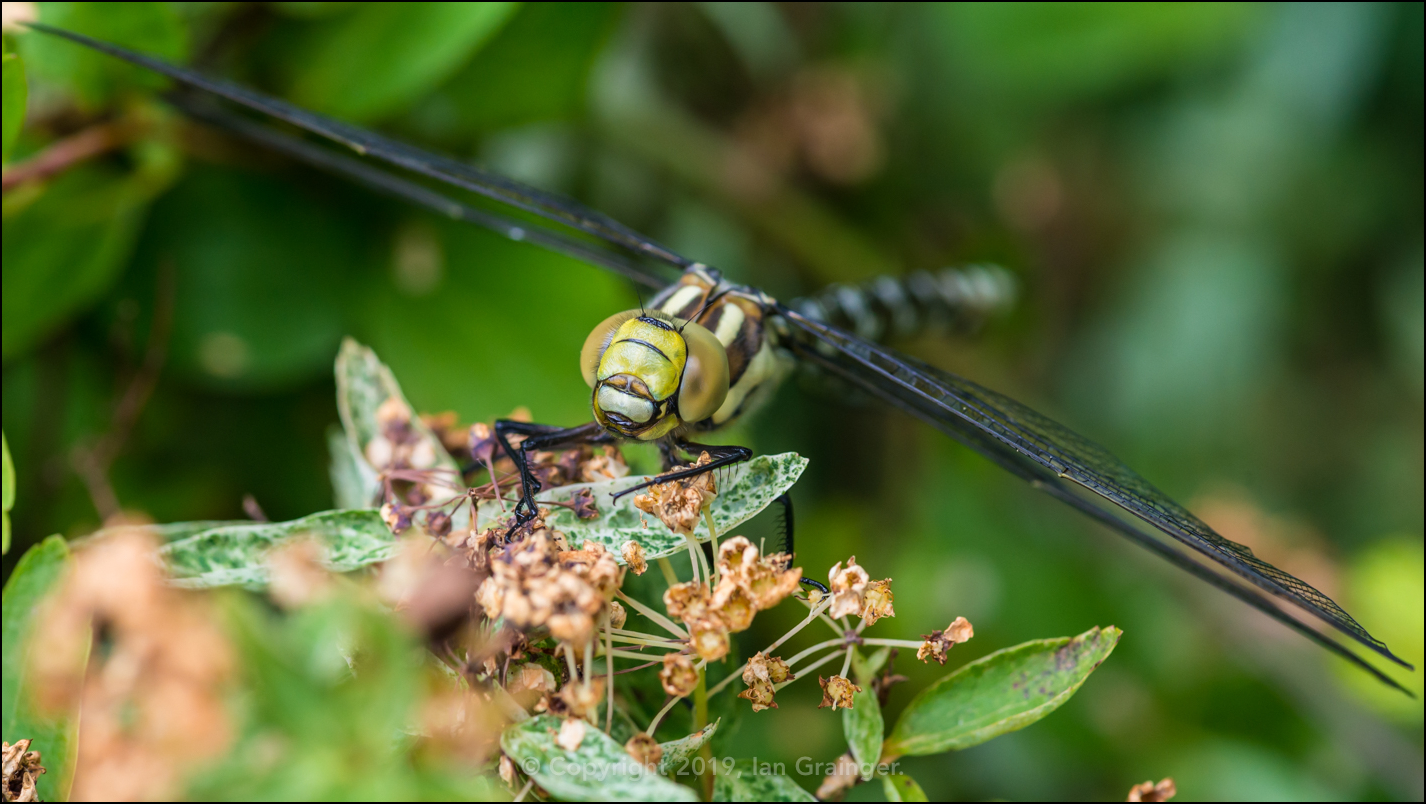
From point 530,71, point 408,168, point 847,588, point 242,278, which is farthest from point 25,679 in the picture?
point 530,71

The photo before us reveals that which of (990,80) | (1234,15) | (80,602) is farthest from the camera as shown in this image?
(990,80)

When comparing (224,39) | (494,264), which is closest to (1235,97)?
(494,264)

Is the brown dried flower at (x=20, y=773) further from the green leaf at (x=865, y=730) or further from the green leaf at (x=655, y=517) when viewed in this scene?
the green leaf at (x=865, y=730)

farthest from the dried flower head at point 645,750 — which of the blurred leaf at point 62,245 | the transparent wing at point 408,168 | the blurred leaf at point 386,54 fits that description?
the blurred leaf at point 62,245

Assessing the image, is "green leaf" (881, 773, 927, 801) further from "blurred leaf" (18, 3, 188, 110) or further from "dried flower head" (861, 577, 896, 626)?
"blurred leaf" (18, 3, 188, 110)

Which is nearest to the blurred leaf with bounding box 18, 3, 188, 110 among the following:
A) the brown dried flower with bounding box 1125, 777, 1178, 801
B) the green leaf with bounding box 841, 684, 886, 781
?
the green leaf with bounding box 841, 684, 886, 781

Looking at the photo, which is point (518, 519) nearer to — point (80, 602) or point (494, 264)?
point (80, 602)
